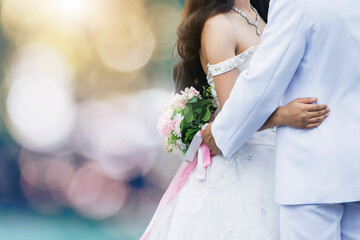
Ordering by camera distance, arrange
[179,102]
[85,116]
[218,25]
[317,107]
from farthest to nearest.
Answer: [85,116] < [179,102] < [218,25] < [317,107]

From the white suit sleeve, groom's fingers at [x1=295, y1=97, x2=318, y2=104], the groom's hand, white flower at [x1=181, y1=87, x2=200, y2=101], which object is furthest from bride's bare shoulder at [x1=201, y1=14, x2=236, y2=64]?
groom's fingers at [x1=295, y1=97, x2=318, y2=104]

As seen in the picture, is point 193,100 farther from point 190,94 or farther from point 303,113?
point 303,113

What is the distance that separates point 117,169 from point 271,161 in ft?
16.3

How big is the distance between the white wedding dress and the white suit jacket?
32 centimetres

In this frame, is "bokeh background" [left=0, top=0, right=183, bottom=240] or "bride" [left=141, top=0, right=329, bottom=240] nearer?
"bride" [left=141, top=0, right=329, bottom=240]

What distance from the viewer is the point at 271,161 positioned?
1.72m

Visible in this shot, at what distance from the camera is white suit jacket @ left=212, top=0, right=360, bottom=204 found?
1.23m

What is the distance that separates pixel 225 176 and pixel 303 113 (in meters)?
0.50

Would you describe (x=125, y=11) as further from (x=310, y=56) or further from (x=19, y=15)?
(x=310, y=56)

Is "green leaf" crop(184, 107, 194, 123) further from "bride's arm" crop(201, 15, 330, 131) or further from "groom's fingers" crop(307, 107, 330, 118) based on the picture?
"groom's fingers" crop(307, 107, 330, 118)

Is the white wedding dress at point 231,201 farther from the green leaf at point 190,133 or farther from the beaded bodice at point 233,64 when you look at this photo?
the green leaf at point 190,133

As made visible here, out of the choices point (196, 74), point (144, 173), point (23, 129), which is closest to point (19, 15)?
point (23, 129)

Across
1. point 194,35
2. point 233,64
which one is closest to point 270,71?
point 233,64

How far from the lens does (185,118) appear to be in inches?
72.0
